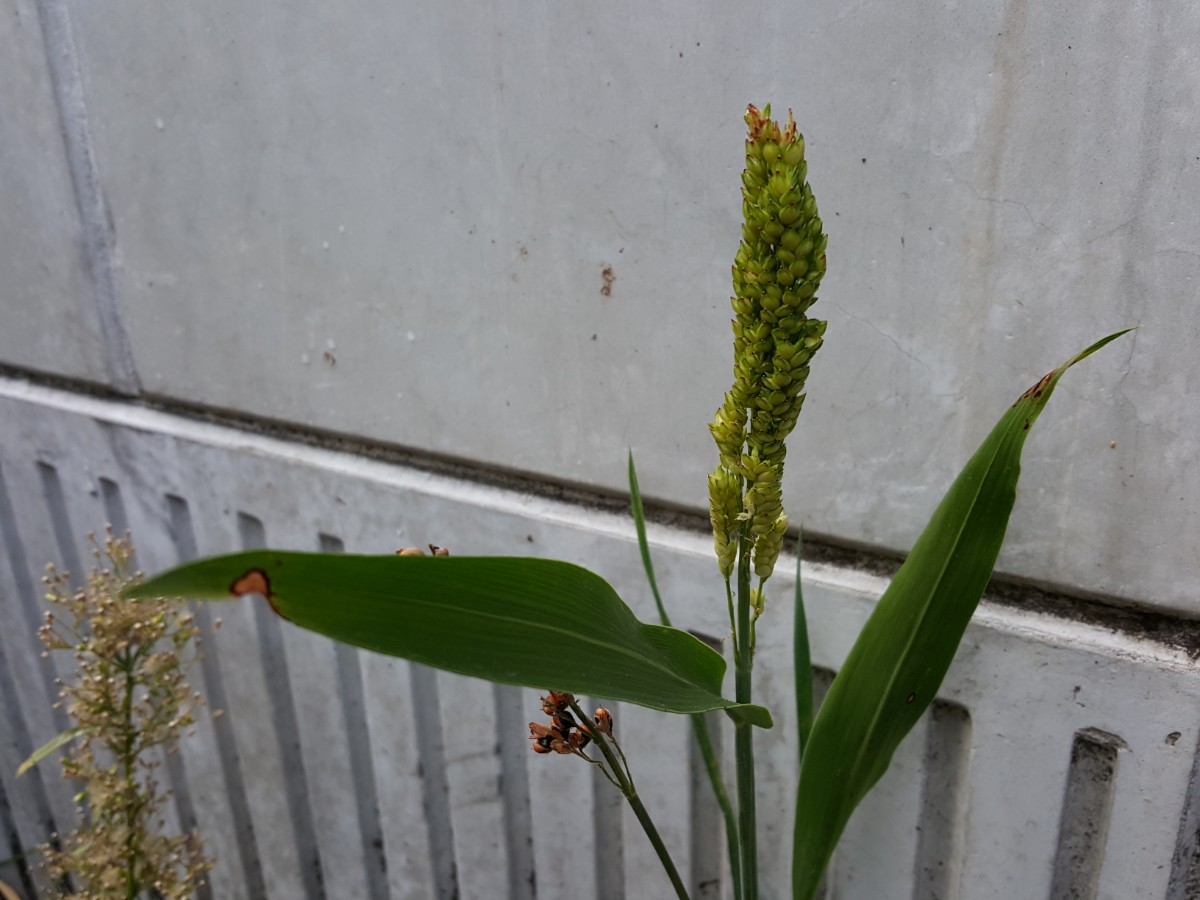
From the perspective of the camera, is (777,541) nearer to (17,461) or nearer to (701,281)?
(701,281)

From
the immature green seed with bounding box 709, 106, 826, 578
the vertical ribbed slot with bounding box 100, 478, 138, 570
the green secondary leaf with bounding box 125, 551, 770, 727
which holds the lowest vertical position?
the vertical ribbed slot with bounding box 100, 478, 138, 570

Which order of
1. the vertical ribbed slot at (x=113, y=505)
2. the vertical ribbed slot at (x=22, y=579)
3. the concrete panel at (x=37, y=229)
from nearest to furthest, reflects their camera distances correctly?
the concrete panel at (x=37, y=229), the vertical ribbed slot at (x=113, y=505), the vertical ribbed slot at (x=22, y=579)

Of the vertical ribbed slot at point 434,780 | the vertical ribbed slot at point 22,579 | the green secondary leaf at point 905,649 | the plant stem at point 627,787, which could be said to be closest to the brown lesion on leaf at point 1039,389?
the green secondary leaf at point 905,649

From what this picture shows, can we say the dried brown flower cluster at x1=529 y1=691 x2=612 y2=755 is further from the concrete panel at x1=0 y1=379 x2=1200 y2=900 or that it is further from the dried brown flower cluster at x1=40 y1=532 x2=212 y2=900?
the dried brown flower cluster at x1=40 y1=532 x2=212 y2=900

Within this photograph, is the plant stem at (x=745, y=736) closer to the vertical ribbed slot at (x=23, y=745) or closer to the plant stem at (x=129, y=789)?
the plant stem at (x=129, y=789)

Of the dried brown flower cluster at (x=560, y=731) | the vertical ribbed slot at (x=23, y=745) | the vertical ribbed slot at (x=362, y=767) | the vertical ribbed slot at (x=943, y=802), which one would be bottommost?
the vertical ribbed slot at (x=23, y=745)

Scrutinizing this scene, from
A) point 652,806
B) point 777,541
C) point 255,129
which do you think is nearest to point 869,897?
point 652,806

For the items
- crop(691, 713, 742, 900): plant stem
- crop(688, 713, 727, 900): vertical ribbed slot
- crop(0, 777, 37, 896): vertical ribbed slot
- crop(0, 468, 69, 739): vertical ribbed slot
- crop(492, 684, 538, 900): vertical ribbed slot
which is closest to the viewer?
crop(691, 713, 742, 900): plant stem

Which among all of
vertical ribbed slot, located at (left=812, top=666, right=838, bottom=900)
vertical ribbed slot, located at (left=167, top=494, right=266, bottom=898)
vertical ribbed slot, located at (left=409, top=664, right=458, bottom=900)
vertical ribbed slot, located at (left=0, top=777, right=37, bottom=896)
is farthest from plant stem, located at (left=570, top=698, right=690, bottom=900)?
vertical ribbed slot, located at (left=0, top=777, right=37, bottom=896)
